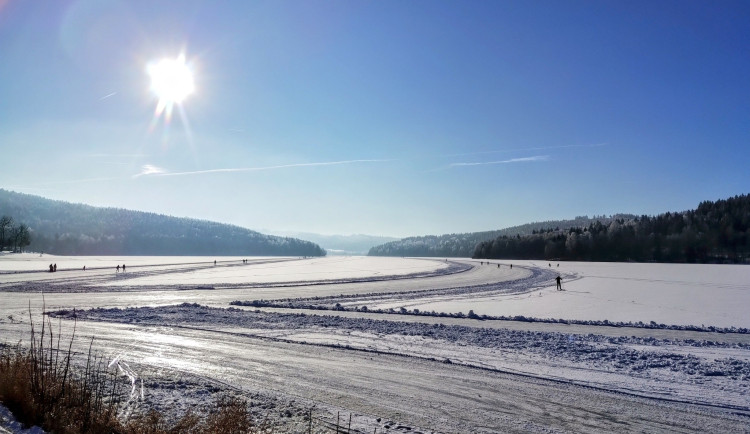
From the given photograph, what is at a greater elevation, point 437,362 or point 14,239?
point 14,239

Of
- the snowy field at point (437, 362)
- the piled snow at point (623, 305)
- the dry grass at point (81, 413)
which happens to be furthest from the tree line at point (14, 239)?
the dry grass at point (81, 413)

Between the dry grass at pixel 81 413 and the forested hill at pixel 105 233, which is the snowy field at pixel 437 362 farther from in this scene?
the forested hill at pixel 105 233

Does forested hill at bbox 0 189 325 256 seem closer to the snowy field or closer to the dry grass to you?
the snowy field

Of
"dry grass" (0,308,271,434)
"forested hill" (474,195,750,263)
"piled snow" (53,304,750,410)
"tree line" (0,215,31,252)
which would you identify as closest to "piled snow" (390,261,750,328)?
"piled snow" (53,304,750,410)

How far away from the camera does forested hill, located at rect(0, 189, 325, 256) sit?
462 ft

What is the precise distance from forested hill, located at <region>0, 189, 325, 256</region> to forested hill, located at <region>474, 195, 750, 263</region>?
120 metres

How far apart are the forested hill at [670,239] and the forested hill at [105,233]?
120023 mm

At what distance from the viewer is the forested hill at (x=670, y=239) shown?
89688mm

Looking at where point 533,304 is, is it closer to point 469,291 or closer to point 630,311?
point 630,311

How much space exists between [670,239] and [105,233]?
541 ft

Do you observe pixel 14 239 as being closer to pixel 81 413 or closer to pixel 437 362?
pixel 437 362

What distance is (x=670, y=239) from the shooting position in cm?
9550

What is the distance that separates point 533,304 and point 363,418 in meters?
20.3

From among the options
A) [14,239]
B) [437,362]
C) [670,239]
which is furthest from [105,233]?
[437,362]
